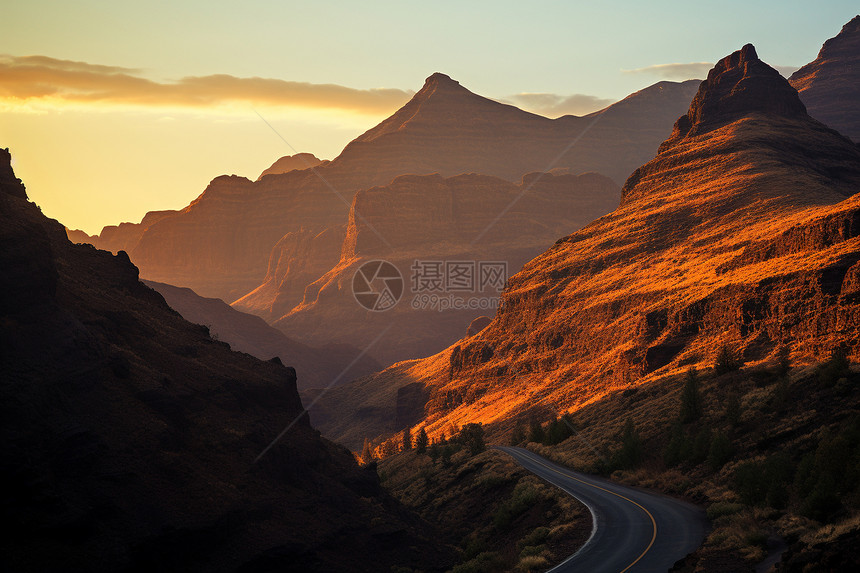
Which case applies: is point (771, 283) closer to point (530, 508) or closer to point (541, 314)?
point (530, 508)

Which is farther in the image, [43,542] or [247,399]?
[247,399]

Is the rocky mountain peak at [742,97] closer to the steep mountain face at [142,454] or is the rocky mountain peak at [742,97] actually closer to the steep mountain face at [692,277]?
the steep mountain face at [692,277]

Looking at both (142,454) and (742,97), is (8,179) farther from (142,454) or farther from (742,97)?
(742,97)

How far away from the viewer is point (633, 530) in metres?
33.2

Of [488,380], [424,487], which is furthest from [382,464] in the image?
[488,380]

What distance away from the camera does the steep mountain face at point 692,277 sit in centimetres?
7062

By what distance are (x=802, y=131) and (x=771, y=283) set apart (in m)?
71.6

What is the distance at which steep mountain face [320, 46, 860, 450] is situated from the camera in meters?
70.6

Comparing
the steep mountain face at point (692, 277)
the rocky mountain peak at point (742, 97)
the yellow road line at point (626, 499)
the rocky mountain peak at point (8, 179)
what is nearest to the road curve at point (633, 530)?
the yellow road line at point (626, 499)

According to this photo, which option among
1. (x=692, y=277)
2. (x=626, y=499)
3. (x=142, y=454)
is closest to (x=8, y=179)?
(x=142, y=454)

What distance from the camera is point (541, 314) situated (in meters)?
124

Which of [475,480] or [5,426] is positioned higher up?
[5,426]

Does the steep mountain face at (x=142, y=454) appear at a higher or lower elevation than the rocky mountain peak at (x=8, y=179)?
lower

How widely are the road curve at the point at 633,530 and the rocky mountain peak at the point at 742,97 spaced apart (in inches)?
4545
